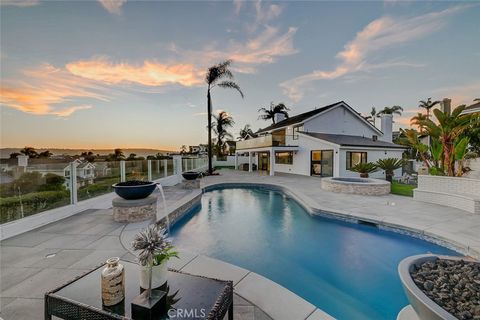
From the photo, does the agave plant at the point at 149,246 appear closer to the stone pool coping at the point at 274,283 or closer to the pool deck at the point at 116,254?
the pool deck at the point at 116,254

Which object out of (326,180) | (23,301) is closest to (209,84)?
(326,180)

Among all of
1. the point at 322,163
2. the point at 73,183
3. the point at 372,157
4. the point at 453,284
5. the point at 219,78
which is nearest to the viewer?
the point at 453,284

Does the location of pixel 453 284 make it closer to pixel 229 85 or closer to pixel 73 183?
pixel 73 183

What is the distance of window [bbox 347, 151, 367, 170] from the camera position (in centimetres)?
1582

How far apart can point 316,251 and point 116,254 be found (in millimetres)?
4651

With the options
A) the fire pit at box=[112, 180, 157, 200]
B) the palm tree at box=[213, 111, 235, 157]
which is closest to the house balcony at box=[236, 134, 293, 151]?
the palm tree at box=[213, 111, 235, 157]

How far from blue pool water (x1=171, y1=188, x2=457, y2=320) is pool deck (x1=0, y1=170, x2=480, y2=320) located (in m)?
0.69

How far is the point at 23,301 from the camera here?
2416 mm

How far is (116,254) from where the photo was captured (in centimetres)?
363

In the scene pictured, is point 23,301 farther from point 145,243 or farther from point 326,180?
point 326,180

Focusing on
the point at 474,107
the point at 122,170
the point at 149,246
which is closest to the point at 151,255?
the point at 149,246

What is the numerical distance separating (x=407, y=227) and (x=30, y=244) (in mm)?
8918

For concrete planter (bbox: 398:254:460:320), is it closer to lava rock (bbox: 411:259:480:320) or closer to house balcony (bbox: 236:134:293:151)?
lava rock (bbox: 411:259:480:320)

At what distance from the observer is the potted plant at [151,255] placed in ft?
5.45
